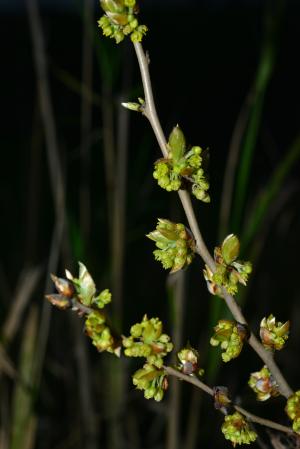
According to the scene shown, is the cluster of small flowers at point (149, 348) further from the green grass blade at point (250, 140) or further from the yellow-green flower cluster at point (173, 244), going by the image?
the green grass blade at point (250, 140)

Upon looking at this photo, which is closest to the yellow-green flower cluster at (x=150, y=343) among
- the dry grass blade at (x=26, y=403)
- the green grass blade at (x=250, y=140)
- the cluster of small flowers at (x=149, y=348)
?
the cluster of small flowers at (x=149, y=348)

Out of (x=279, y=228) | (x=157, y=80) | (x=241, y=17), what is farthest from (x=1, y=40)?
(x=279, y=228)

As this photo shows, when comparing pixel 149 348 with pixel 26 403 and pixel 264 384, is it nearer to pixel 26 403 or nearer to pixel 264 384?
pixel 264 384

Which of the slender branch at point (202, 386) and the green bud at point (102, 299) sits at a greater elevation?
the green bud at point (102, 299)

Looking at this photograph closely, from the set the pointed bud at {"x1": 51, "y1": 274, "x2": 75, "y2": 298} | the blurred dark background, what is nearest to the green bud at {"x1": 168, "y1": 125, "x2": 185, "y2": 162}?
the pointed bud at {"x1": 51, "y1": 274, "x2": 75, "y2": 298}

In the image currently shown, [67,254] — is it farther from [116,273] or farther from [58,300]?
[58,300]

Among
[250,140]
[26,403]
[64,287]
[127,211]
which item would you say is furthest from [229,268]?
[127,211]
